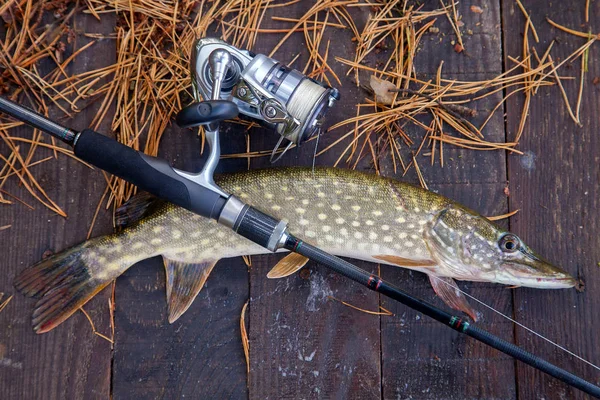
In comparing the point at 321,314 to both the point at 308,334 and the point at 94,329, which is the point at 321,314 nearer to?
the point at 308,334

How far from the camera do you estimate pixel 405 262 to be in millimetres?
2082

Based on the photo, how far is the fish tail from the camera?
207 centimetres

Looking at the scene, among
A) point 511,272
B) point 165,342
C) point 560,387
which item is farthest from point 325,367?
point 560,387

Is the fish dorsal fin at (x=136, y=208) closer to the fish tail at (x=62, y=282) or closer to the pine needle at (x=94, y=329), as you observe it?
the fish tail at (x=62, y=282)

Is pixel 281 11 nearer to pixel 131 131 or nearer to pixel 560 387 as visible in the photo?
pixel 131 131

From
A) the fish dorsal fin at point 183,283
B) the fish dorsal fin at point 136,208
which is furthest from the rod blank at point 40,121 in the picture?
the fish dorsal fin at point 183,283

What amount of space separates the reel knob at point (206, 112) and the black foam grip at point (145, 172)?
0.21 m

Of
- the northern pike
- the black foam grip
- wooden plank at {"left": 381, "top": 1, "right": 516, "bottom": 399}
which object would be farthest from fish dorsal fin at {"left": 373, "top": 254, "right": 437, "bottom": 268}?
the black foam grip

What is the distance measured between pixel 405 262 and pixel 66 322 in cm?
147

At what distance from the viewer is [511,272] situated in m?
2.06

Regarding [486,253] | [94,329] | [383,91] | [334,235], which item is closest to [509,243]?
[486,253]

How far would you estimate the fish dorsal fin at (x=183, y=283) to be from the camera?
84.3 inches

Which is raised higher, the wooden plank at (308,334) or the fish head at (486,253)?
the fish head at (486,253)

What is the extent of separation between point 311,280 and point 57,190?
3.88 ft
